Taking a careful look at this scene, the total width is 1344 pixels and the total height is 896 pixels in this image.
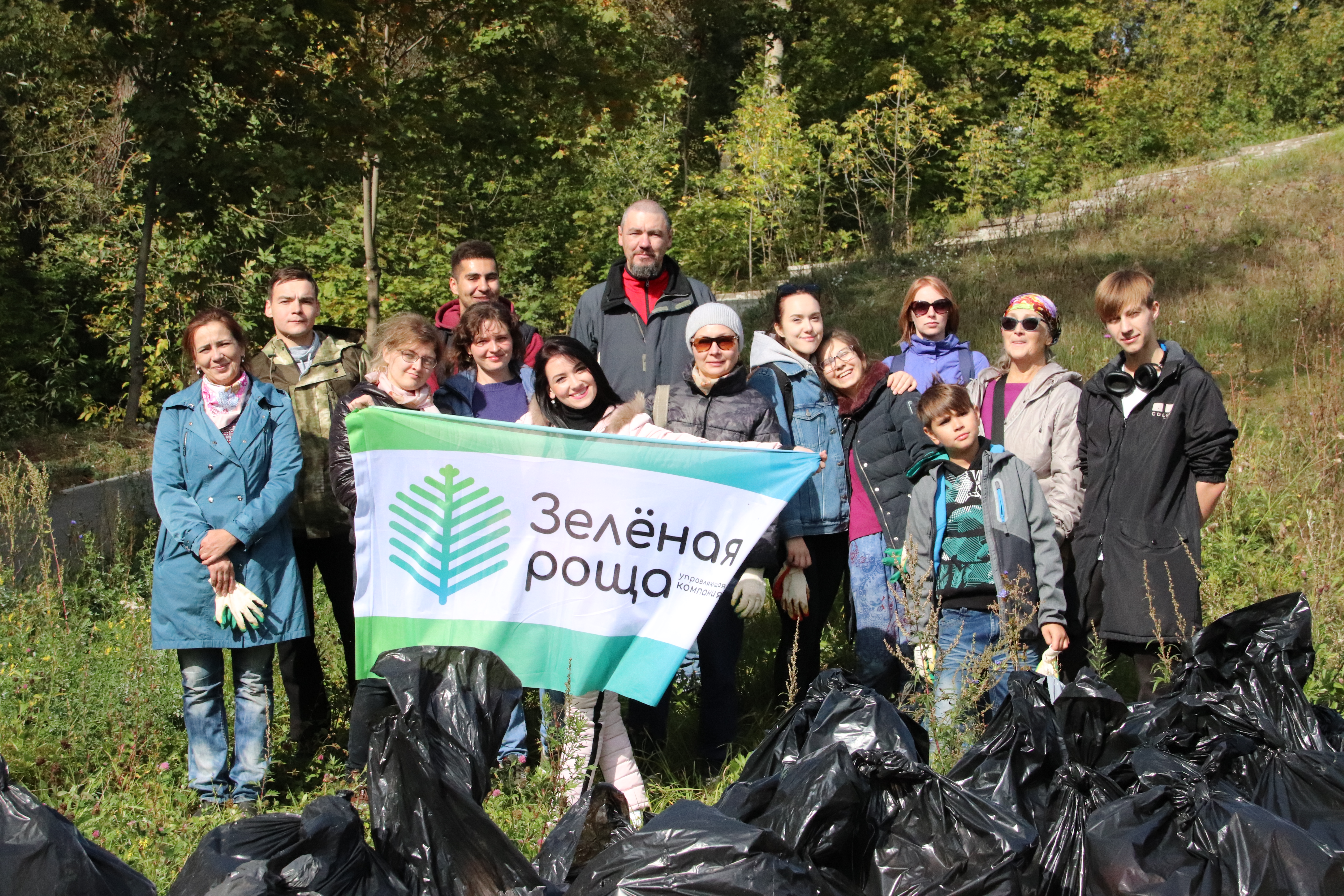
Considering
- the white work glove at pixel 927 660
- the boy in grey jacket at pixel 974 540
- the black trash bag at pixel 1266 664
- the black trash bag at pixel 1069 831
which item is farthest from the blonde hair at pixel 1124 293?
the black trash bag at pixel 1069 831

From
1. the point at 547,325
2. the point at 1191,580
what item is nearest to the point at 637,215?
the point at 1191,580

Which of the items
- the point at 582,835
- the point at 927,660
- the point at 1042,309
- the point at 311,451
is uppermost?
the point at 1042,309

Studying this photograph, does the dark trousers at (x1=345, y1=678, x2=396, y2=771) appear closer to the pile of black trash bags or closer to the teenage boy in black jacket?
the pile of black trash bags

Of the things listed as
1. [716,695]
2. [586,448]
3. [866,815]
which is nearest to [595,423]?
[586,448]

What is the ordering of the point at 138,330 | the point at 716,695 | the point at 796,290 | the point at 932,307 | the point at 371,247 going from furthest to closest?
the point at 371,247 → the point at 138,330 → the point at 932,307 → the point at 796,290 → the point at 716,695

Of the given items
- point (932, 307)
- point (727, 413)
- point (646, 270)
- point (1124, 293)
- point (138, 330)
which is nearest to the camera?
point (1124, 293)

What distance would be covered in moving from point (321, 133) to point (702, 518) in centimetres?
577

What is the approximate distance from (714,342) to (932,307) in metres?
1.24

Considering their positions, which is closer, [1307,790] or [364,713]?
[1307,790]

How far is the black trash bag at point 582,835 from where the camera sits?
113 inches

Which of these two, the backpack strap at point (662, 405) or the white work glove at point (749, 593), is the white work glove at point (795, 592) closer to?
the white work glove at point (749, 593)

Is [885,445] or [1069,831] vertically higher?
[885,445]

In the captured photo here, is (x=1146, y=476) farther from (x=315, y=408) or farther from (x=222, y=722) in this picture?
(x=222, y=722)

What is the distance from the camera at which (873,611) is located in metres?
4.63
